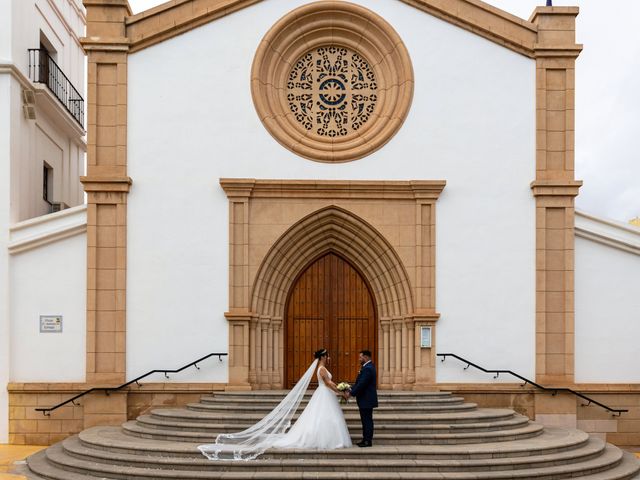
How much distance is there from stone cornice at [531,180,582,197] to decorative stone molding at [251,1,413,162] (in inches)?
117

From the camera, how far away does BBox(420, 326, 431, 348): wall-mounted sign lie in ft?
52.1

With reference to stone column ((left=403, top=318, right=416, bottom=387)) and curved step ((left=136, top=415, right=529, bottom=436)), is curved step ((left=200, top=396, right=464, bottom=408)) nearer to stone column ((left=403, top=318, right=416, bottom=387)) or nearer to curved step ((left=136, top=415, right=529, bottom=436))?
curved step ((left=136, top=415, right=529, bottom=436))

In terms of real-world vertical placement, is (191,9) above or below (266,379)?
above

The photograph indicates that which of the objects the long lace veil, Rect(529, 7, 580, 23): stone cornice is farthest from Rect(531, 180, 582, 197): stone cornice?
the long lace veil

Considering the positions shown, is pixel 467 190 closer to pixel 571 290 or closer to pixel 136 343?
pixel 571 290

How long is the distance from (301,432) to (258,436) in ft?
2.31

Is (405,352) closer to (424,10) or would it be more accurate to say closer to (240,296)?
(240,296)

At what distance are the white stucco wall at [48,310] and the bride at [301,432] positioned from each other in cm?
405

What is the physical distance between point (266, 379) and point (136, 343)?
2626mm

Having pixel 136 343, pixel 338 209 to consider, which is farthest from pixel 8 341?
pixel 338 209

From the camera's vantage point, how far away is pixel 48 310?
1568 centimetres

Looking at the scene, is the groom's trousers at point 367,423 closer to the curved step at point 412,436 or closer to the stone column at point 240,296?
the curved step at point 412,436

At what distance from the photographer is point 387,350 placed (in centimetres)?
1652

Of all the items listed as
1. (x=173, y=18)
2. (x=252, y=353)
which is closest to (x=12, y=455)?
(x=252, y=353)
